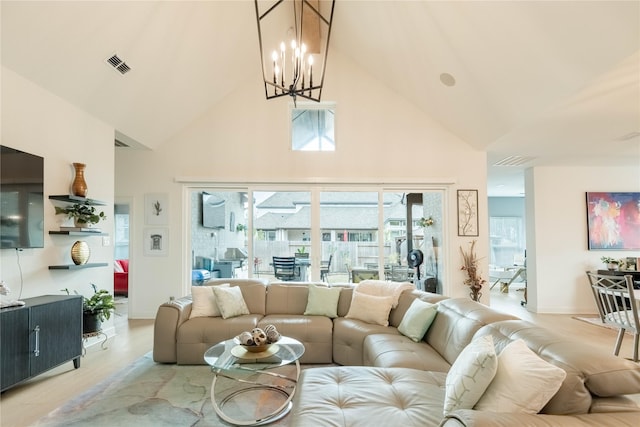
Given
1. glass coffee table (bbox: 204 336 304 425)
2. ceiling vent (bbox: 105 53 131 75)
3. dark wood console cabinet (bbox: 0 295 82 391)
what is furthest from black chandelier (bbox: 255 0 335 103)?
dark wood console cabinet (bbox: 0 295 82 391)

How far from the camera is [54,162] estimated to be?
3.47m

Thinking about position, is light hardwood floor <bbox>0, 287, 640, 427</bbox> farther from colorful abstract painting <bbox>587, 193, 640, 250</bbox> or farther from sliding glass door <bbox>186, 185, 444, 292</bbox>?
colorful abstract painting <bbox>587, 193, 640, 250</bbox>

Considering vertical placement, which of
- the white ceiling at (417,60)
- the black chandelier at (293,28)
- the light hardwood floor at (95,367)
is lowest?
the light hardwood floor at (95,367)

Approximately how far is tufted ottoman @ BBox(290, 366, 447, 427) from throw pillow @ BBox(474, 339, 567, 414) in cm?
30

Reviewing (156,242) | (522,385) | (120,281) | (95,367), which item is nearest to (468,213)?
(522,385)

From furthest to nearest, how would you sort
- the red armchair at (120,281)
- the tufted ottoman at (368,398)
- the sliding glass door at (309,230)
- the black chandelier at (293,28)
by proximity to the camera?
1. the red armchair at (120,281)
2. the sliding glass door at (309,230)
3. the black chandelier at (293,28)
4. the tufted ottoman at (368,398)

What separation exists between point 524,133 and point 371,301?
3.01 m

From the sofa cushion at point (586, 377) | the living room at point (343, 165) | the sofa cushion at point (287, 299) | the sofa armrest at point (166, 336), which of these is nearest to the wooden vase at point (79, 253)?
the living room at point (343, 165)

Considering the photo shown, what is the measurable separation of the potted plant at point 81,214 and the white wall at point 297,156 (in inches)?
59.3

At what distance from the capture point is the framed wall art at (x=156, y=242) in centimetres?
525

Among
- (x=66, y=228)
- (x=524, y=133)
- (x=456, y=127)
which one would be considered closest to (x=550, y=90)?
(x=524, y=133)

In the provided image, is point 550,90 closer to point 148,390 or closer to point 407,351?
point 407,351

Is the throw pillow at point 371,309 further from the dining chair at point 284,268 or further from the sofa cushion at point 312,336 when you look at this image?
the dining chair at point 284,268

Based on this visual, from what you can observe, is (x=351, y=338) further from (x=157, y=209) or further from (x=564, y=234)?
(x=564, y=234)
